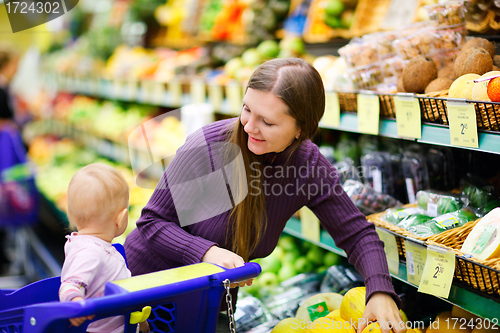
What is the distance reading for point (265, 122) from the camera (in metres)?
1.13

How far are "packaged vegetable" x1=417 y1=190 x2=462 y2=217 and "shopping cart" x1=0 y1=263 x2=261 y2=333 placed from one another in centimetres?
84

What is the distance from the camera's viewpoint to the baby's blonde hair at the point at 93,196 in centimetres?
104

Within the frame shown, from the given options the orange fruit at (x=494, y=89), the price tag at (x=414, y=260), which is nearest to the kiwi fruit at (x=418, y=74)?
the orange fruit at (x=494, y=89)

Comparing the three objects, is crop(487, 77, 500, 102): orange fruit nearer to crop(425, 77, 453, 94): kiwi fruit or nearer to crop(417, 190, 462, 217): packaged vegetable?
crop(425, 77, 453, 94): kiwi fruit

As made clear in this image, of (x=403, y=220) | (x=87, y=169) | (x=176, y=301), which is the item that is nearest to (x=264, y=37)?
(x=403, y=220)

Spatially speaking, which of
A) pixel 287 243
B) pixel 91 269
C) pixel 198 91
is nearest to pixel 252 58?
pixel 198 91

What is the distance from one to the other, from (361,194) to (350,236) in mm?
394

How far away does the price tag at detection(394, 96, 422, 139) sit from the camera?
1.37 metres

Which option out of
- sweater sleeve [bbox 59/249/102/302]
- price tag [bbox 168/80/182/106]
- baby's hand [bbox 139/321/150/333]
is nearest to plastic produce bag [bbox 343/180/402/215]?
baby's hand [bbox 139/321/150/333]

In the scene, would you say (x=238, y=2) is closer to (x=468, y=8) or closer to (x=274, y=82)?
(x=468, y=8)

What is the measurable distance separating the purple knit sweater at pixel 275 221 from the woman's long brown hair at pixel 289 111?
0.14 feet

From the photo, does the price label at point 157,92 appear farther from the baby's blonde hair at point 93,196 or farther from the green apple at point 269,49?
the baby's blonde hair at point 93,196

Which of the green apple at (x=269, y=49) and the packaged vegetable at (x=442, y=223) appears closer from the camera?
the packaged vegetable at (x=442, y=223)

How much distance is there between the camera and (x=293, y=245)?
243cm
